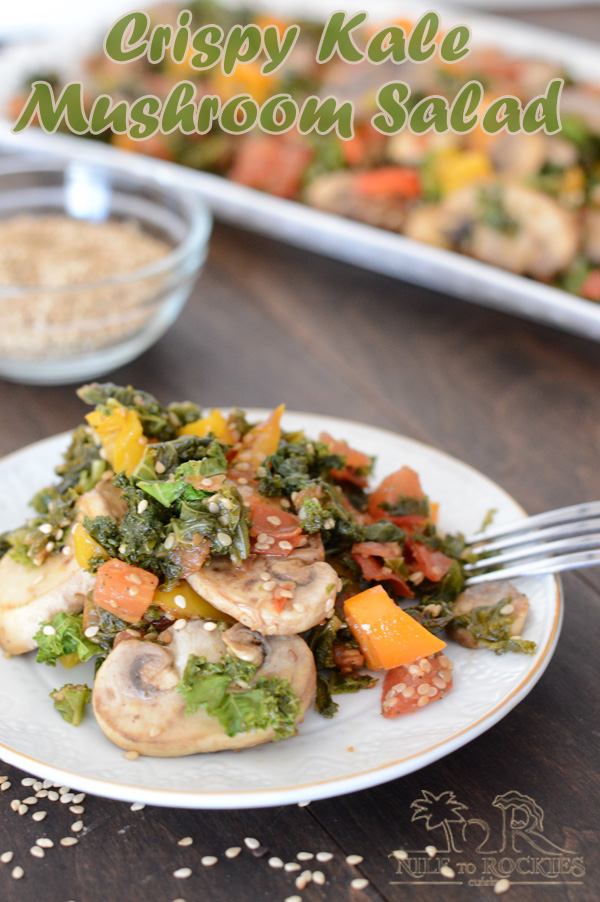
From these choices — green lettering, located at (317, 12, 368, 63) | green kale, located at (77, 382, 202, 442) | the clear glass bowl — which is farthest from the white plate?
green lettering, located at (317, 12, 368, 63)

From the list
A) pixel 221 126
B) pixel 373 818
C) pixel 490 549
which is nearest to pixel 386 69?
pixel 221 126

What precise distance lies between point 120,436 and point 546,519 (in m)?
1.37

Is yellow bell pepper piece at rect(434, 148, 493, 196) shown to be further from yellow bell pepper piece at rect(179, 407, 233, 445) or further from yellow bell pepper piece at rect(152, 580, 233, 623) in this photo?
yellow bell pepper piece at rect(152, 580, 233, 623)

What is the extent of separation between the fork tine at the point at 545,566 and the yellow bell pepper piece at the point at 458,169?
298cm

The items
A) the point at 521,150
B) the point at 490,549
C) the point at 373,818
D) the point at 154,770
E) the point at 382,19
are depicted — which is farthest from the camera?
the point at 382,19

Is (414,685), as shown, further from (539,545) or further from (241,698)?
(539,545)

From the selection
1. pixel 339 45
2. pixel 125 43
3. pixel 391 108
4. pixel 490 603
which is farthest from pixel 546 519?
pixel 125 43

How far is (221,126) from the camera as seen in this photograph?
5984mm

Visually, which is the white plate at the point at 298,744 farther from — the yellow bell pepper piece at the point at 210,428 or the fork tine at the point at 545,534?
the yellow bell pepper piece at the point at 210,428

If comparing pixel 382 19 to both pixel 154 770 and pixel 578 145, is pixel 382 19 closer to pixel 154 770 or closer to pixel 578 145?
pixel 578 145

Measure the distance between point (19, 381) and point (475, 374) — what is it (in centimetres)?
229

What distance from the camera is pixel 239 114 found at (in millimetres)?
6129

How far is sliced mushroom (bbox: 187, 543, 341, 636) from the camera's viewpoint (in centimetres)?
210

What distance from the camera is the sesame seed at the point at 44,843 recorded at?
2.09 meters
